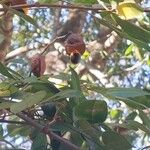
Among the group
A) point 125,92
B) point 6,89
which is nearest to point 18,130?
point 6,89

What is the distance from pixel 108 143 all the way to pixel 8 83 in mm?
204

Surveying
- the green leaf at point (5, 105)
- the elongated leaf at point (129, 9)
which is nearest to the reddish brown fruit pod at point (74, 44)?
the elongated leaf at point (129, 9)

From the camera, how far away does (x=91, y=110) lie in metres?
0.83

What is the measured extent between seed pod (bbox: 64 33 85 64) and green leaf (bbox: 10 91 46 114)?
10.3 inches

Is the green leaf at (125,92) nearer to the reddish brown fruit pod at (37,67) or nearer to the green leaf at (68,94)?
the green leaf at (68,94)

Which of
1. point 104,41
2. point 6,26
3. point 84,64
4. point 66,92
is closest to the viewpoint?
point 66,92

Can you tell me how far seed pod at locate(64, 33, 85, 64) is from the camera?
3.42 ft

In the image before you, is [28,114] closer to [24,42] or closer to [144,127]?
[144,127]

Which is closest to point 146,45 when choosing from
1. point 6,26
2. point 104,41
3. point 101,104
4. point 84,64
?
point 101,104

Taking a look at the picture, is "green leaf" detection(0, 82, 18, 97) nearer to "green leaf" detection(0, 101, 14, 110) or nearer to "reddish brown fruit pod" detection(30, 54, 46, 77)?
"green leaf" detection(0, 101, 14, 110)

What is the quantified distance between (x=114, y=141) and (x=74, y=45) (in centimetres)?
27

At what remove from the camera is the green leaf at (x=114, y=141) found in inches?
34.2

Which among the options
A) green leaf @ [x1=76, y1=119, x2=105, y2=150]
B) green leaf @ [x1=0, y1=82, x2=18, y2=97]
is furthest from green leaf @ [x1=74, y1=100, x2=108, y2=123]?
green leaf @ [x1=0, y1=82, x2=18, y2=97]

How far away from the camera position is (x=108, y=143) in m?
0.87
